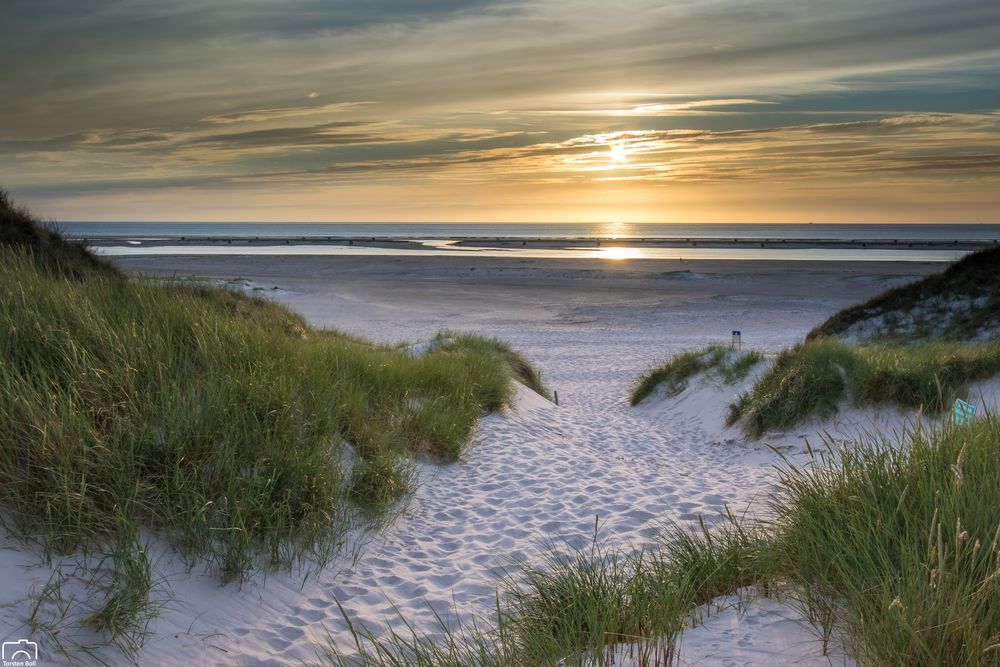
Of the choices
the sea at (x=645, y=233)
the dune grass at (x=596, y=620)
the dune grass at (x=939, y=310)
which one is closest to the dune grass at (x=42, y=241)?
the dune grass at (x=596, y=620)

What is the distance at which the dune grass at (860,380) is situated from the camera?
867cm

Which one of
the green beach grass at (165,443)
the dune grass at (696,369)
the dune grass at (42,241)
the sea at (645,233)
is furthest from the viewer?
the sea at (645,233)

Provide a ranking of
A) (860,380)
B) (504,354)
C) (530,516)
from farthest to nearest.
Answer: (504,354) → (860,380) → (530,516)

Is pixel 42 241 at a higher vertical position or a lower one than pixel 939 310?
higher

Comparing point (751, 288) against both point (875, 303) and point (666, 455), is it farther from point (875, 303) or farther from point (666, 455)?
point (666, 455)

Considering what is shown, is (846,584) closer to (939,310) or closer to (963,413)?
(963,413)

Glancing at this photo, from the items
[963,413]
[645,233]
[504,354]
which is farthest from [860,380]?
[645,233]

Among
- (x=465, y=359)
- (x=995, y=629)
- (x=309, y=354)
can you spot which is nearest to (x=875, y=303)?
(x=465, y=359)

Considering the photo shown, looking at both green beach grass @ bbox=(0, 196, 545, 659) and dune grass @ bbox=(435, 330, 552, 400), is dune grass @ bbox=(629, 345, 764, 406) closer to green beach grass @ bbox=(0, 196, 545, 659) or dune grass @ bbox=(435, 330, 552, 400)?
dune grass @ bbox=(435, 330, 552, 400)

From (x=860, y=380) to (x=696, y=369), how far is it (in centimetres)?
507

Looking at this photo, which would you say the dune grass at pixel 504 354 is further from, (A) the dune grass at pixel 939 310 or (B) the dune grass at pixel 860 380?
(A) the dune grass at pixel 939 310

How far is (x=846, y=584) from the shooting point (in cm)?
299

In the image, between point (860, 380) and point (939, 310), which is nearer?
point (860, 380)

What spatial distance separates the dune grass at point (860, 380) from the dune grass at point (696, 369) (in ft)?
7.34
